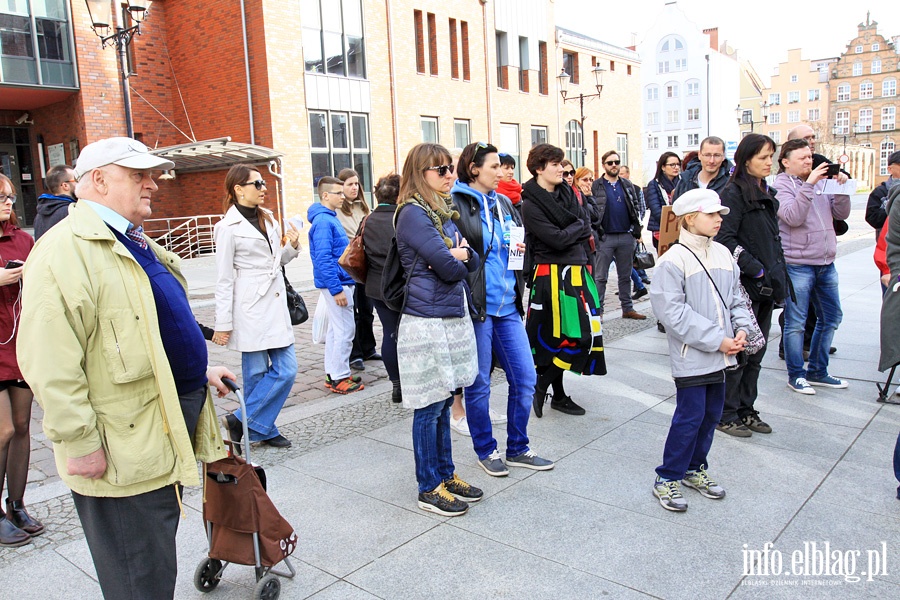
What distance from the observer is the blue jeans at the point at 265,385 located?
4.79 metres

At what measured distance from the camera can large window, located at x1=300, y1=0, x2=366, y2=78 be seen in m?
20.8

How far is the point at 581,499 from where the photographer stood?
3.88 m

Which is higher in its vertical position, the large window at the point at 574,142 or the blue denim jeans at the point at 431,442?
the large window at the point at 574,142

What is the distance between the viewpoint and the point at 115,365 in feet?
7.39

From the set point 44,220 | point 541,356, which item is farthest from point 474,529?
point 44,220

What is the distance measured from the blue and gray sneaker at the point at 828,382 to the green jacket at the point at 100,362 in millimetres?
5351

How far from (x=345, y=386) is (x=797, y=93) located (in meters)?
108

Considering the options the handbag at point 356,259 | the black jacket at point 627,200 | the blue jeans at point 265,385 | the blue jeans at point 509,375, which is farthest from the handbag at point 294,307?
the black jacket at point 627,200

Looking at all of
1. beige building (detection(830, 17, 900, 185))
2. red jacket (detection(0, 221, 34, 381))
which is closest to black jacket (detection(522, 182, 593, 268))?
red jacket (detection(0, 221, 34, 381))

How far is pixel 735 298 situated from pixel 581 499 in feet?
4.70

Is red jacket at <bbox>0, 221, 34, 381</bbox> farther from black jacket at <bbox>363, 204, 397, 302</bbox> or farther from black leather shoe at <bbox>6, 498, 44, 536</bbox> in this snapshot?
black jacket at <bbox>363, 204, 397, 302</bbox>

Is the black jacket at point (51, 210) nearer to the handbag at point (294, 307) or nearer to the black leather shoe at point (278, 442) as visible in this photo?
the handbag at point (294, 307)

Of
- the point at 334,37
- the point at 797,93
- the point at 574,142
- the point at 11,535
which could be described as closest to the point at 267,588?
the point at 11,535

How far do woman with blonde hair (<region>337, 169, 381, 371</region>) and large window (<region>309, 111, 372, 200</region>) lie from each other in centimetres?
1424
